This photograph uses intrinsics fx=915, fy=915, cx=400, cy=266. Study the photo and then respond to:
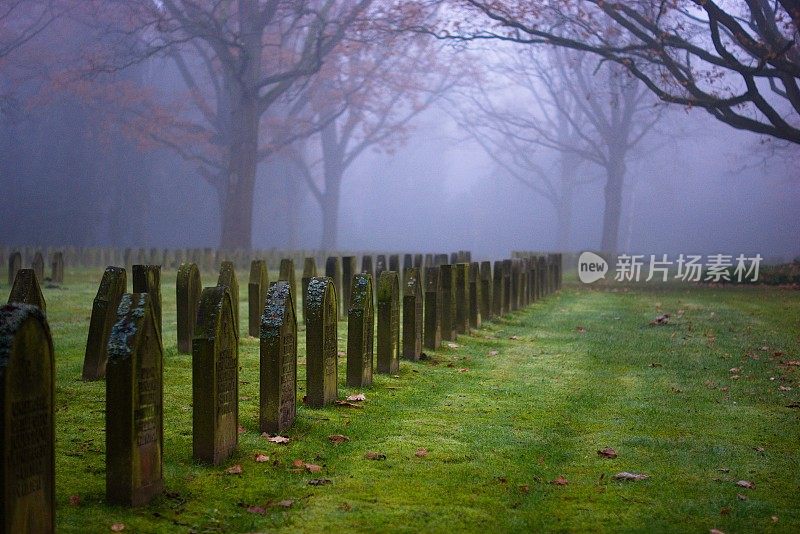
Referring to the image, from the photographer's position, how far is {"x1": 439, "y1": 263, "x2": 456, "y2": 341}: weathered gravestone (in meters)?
11.7

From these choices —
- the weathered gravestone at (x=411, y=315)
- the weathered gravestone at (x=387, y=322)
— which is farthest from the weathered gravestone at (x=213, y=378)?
the weathered gravestone at (x=411, y=315)

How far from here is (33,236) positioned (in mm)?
44062

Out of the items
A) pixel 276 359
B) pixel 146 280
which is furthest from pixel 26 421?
pixel 146 280

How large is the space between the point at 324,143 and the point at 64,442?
1752 inches

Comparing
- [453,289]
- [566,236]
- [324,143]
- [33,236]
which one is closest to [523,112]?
[566,236]

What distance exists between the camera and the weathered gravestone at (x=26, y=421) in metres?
3.70

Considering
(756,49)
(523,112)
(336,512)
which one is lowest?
(336,512)

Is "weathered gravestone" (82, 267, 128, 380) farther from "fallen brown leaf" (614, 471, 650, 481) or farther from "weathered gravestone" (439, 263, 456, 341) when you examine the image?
"fallen brown leaf" (614, 471, 650, 481)

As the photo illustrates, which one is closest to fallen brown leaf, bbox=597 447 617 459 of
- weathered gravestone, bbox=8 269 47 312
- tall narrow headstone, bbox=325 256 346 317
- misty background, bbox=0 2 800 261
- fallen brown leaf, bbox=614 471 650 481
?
fallen brown leaf, bbox=614 471 650 481

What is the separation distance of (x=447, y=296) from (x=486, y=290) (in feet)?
10.5

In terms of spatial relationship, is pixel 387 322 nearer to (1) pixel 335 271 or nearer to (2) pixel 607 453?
(2) pixel 607 453

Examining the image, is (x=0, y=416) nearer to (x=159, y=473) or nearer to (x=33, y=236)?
(x=159, y=473)

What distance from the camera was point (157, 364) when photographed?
16.2 ft

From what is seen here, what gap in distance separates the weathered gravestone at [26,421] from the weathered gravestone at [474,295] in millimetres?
9682
